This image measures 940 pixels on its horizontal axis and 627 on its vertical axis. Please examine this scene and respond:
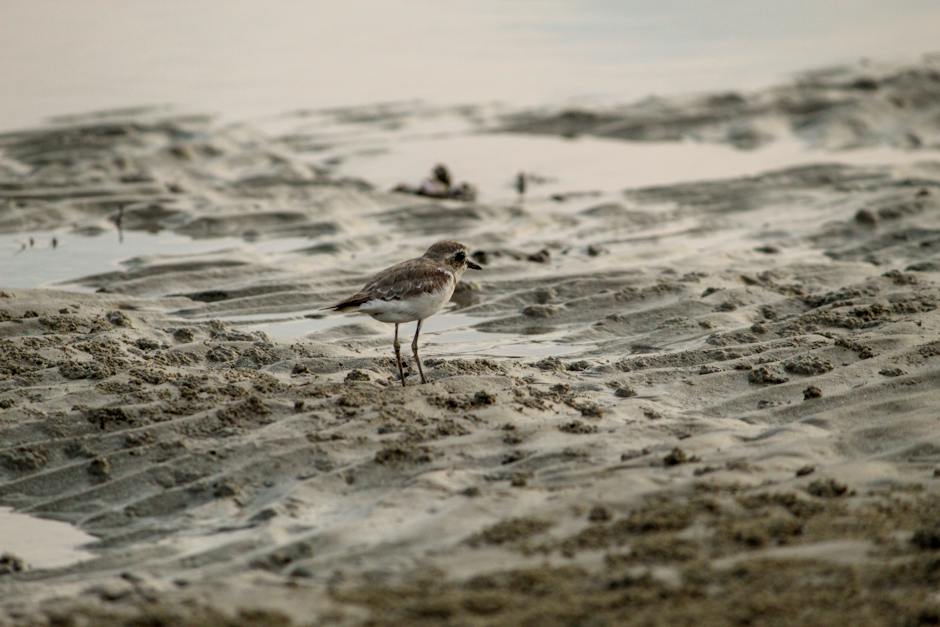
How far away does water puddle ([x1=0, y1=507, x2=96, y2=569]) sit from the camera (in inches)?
243

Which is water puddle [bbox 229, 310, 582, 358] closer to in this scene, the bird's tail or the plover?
the plover

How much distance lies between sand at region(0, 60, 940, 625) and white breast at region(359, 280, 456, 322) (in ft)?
1.48

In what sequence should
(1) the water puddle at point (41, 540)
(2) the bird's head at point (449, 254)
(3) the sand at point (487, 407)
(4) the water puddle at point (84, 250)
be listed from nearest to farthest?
(3) the sand at point (487, 407)
(1) the water puddle at point (41, 540)
(2) the bird's head at point (449, 254)
(4) the water puddle at point (84, 250)

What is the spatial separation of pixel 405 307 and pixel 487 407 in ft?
3.64

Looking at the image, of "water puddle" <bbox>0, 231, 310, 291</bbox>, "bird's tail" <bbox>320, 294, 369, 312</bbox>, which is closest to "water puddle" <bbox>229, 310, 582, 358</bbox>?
"bird's tail" <bbox>320, 294, 369, 312</bbox>

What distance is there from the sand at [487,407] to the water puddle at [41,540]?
0.27ft

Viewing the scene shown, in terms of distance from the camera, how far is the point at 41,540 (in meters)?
6.42

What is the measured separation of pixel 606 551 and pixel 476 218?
846 cm

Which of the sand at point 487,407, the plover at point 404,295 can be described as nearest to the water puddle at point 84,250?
the sand at point 487,407

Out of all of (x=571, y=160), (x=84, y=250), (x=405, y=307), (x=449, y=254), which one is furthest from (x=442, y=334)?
(x=571, y=160)

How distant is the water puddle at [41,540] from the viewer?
20.3 feet

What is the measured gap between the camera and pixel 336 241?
12750mm

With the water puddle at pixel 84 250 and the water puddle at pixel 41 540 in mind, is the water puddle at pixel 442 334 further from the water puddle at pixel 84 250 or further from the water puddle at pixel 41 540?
the water puddle at pixel 41 540

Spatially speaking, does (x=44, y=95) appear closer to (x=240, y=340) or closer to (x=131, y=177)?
(x=131, y=177)
